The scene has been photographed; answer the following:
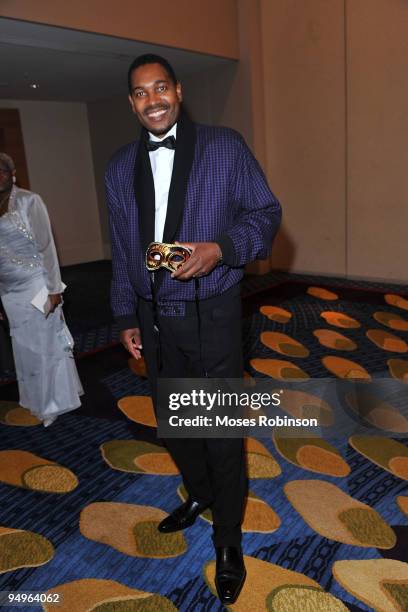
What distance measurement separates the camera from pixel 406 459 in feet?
7.40

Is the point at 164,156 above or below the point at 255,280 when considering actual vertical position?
above

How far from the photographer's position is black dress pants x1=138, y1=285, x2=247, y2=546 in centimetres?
151

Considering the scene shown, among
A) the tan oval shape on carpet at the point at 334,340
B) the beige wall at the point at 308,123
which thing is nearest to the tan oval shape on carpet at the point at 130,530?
the tan oval shape on carpet at the point at 334,340

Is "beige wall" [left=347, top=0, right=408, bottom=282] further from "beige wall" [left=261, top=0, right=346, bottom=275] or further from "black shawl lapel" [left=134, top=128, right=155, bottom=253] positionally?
"black shawl lapel" [left=134, top=128, right=155, bottom=253]

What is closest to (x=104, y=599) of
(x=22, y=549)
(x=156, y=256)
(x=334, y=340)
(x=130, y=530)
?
(x=130, y=530)

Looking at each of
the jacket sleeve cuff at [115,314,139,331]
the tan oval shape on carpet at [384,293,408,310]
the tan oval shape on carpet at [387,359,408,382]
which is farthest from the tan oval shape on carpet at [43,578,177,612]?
the tan oval shape on carpet at [384,293,408,310]

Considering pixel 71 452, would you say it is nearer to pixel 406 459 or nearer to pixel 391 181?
pixel 406 459

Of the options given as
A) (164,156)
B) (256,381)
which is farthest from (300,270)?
(164,156)

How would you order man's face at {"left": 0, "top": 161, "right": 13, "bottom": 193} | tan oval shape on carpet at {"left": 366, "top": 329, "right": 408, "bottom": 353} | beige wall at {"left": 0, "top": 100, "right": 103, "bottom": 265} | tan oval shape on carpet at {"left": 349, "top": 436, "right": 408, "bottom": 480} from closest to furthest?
tan oval shape on carpet at {"left": 349, "top": 436, "right": 408, "bottom": 480}
man's face at {"left": 0, "top": 161, "right": 13, "bottom": 193}
tan oval shape on carpet at {"left": 366, "top": 329, "right": 408, "bottom": 353}
beige wall at {"left": 0, "top": 100, "right": 103, "bottom": 265}

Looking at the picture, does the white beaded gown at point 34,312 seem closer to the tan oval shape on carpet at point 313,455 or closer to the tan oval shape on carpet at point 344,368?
the tan oval shape on carpet at point 313,455

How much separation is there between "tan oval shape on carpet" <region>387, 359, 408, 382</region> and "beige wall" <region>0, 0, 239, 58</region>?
141 inches

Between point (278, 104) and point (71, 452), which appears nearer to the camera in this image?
point (71, 452)

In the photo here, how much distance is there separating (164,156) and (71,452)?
1621 mm

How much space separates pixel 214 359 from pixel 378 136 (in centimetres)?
460
